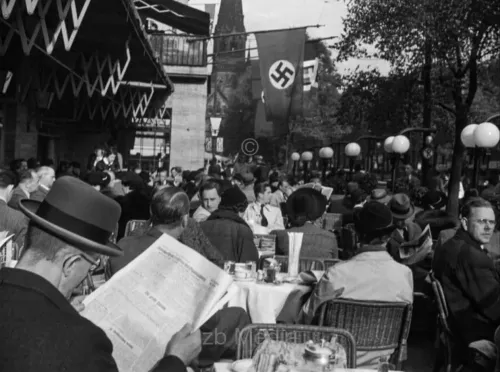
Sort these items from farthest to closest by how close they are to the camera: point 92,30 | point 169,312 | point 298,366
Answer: point 92,30 → point 298,366 → point 169,312

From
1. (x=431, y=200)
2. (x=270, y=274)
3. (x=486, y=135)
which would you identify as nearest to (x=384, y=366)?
(x=270, y=274)

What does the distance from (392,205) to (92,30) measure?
7.17 metres

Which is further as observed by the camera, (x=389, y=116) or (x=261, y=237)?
(x=389, y=116)

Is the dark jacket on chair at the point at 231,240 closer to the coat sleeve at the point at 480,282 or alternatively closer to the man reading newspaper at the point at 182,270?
the man reading newspaper at the point at 182,270

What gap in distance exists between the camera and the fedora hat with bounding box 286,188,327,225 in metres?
8.05

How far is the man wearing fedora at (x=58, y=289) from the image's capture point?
1.98 metres

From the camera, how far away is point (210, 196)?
9016 millimetres

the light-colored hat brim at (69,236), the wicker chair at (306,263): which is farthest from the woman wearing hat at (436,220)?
the light-colored hat brim at (69,236)

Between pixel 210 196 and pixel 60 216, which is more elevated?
pixel 60 216

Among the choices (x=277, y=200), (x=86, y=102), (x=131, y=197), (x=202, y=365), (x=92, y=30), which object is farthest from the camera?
(x=86, y=102)

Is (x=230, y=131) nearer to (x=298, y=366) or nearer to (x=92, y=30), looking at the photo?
(x=92, y=30)

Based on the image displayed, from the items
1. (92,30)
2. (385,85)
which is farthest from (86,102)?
(385,85)

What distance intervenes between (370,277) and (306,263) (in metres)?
2.20

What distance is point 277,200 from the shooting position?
47.7 feet
